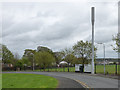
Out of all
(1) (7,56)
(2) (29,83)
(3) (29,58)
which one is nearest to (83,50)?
(2) (29,83)

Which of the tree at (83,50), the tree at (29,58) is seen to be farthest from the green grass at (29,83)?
the tree at (29,58)

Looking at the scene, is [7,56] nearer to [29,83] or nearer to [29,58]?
[29,58]

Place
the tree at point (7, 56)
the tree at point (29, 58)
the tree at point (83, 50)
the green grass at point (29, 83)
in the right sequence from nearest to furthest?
the green grass at point (29, 83) → the tree at point (83, 50) → the tree at point (7, 56) → the tree at point (29, 58)

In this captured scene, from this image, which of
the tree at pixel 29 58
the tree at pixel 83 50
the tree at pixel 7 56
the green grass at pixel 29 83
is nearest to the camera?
the green grass at pixel 29 83

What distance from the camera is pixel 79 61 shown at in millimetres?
44906

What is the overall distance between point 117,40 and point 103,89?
15983mm

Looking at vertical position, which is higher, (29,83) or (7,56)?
(7,56)

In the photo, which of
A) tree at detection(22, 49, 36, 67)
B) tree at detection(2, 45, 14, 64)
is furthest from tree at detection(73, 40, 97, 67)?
tree at detection(2, 45, 14, 64)

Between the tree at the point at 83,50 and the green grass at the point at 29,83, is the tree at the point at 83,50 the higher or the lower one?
the higher one

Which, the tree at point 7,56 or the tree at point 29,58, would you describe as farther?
the tree at point 29,58

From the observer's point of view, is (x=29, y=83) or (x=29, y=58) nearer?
(x=29, y=83)

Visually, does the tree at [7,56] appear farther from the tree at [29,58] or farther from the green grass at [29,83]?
the green grass at [29,83]

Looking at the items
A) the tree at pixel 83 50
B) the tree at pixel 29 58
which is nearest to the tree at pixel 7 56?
the tree at pixel 29 58

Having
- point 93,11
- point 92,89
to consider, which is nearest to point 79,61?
point 93,11
